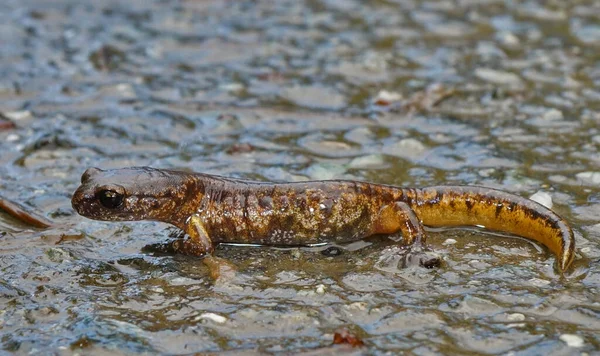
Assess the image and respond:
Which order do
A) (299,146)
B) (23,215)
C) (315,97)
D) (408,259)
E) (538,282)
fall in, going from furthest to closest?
(315,97), (299,146), (23,215), (408,259), (538,282)

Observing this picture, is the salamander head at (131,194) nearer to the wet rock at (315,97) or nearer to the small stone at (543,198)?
the small stone at (543,198)

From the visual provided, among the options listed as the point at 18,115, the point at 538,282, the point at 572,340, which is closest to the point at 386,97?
the point at 18,115

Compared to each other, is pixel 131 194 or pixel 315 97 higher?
pixel 315 97


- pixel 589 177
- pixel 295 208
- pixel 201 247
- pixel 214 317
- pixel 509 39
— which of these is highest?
pixel 509 39

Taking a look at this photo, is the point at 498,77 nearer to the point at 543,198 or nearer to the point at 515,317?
the point at 543,198

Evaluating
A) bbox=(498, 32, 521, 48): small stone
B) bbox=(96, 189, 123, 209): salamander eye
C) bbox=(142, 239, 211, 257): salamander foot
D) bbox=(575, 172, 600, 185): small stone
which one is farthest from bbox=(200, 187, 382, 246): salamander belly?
bbox=(498, 32, 521, 48): small stone

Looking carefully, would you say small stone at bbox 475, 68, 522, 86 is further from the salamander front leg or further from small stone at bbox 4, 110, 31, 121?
small stone at bbox 4, 110, 31, 121

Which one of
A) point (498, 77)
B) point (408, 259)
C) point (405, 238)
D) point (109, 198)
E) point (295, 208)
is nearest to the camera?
point (408, 259)
